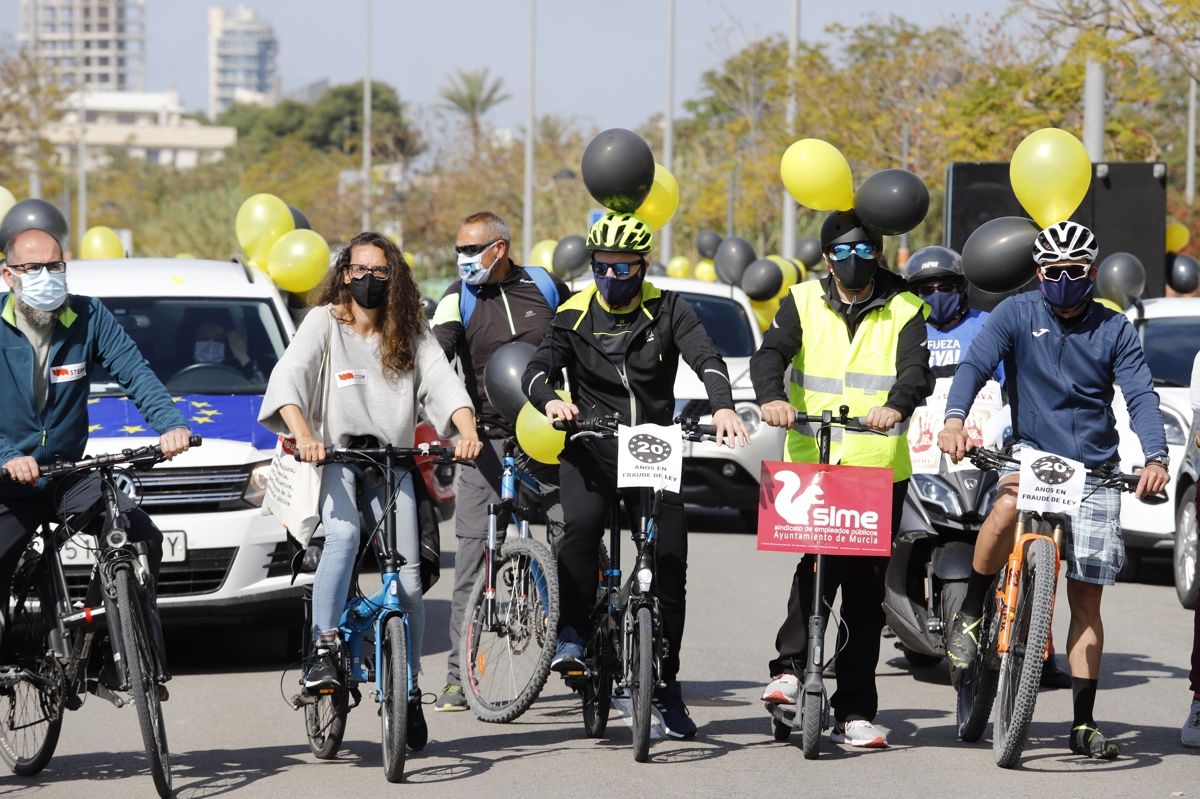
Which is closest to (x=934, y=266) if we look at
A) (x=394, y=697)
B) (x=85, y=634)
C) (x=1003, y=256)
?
(x=1003, y=256)

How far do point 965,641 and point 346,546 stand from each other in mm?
2434

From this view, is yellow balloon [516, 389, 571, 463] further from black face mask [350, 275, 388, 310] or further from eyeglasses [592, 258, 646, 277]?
black face mask [350, 275, 388, 310]

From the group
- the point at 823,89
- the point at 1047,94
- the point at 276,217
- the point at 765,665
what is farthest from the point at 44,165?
the point at 765,665

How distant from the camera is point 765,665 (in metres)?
9.53

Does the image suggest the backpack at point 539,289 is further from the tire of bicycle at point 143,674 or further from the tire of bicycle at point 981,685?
the tire of bicycle at point 143,674

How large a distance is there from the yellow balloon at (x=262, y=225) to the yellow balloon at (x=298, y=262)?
196cm

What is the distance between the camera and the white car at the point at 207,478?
8805 millimetres

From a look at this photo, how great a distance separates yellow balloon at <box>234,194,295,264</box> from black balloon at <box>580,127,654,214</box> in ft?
21.8

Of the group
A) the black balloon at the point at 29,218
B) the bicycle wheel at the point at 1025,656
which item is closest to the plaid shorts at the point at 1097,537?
the bicycle wheel at the point at 1025,656

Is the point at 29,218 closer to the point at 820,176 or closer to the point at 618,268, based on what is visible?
the point at 820,176

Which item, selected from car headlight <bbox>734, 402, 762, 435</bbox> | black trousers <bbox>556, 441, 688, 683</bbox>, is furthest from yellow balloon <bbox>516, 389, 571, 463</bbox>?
car headlight <bbox>734, 402, 762, 435</bbox>

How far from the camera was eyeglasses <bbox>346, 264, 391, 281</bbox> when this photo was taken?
7.19 meters

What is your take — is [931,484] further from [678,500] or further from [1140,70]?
[1140,70]

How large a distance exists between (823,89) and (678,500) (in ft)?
88.0
